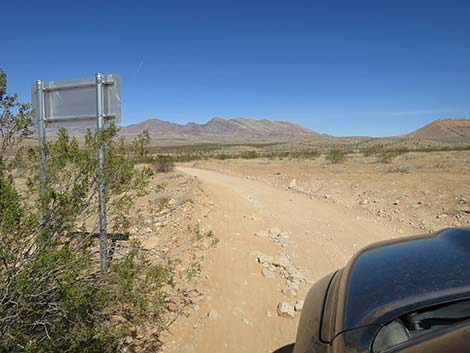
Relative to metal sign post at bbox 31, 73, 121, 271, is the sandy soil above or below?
below

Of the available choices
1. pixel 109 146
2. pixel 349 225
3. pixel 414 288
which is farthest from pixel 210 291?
pixel 349 225

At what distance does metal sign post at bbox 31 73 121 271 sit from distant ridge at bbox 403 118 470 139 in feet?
508

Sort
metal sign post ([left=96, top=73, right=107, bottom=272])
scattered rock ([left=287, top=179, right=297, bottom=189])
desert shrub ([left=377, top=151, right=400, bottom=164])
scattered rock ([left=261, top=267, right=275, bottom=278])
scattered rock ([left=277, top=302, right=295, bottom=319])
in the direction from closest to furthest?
metal sign post ([left=96, top=73, right=107, bottom=272])
scattered rock ([left=277, top=302, right=295, bottom=319])
scattered rock ([left=261, top=267, right=275, bottom=278])
scattered rock ([left=287, top=179, right=297, bottom=189])
desert shrub ([left=377, top=151, right=400, bottom=164])

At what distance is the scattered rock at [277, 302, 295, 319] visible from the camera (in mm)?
4008

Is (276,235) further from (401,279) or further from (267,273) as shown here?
(401,279)

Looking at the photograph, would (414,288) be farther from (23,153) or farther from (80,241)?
(23,153)

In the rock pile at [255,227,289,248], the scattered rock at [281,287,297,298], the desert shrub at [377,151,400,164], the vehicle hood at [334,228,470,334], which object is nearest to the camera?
the vehicle hood at [334,228,470,334]

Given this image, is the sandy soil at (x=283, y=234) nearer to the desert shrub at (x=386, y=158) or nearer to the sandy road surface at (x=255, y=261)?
the sandy road surface at (x=255, y=261)

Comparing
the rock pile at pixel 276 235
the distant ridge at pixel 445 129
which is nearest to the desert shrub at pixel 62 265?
the rock pile at pixel 276 235

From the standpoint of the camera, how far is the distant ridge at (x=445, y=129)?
137750 mm

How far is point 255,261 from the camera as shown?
539cm

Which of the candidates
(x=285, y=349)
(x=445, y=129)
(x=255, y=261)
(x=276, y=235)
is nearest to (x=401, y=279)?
(x=285, y=349)

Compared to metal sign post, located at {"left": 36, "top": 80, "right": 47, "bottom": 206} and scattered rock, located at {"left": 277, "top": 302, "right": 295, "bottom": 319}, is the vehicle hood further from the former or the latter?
metal sign post, located at {"left": 36, "top": 80, "right": 47, "bottom": 206}

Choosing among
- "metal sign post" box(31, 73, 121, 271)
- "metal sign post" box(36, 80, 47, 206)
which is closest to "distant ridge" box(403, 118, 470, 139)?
"metal sign post" box(31, 73, 121, 271)
